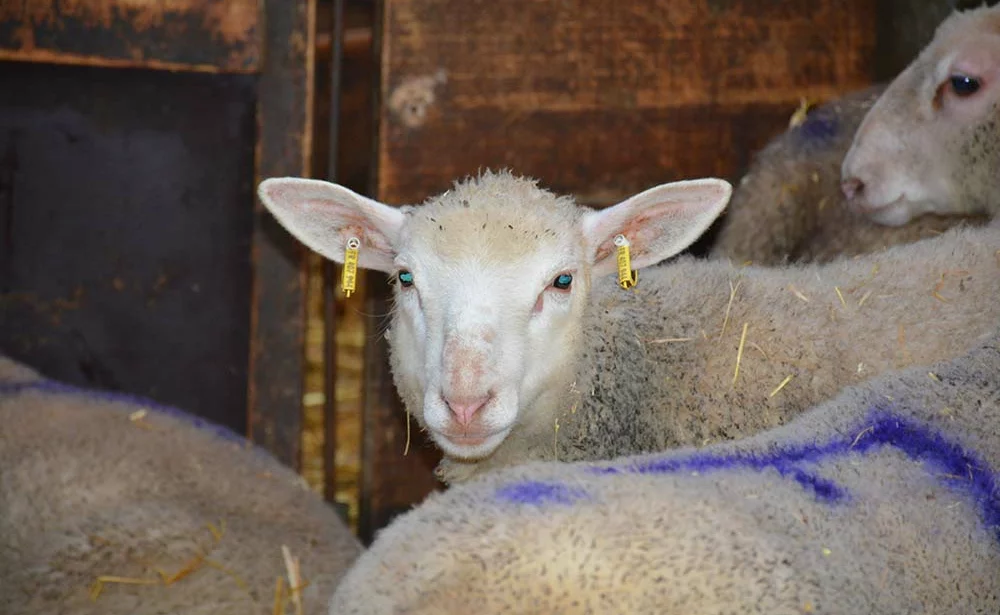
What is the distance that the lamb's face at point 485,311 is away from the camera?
9.53 feet

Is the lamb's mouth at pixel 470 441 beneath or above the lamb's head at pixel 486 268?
beneath

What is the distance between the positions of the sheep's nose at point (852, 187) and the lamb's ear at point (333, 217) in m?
1.98

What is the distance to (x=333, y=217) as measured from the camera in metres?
3.52

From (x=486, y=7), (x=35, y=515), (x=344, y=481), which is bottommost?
(x=344, y=481)

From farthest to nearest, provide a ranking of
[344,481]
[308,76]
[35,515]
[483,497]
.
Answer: [344,481] → [308,76] → [35,515] → [483,497]

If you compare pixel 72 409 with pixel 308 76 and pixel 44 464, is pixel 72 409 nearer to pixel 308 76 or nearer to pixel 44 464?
pixel 44 464

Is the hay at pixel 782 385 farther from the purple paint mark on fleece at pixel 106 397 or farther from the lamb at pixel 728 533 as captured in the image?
the purple paint mark on fleece at pixel 106 397

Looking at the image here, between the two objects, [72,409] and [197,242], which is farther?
[197,242]

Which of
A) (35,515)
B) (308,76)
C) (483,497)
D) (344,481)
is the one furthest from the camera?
(344,481)

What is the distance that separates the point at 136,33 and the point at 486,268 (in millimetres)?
2058

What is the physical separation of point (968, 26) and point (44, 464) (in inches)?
142

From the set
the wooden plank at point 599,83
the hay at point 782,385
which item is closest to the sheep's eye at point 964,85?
the wooden plank at point 599,83

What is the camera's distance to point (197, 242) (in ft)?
15.9

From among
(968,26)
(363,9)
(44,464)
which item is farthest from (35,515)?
(968,26)
